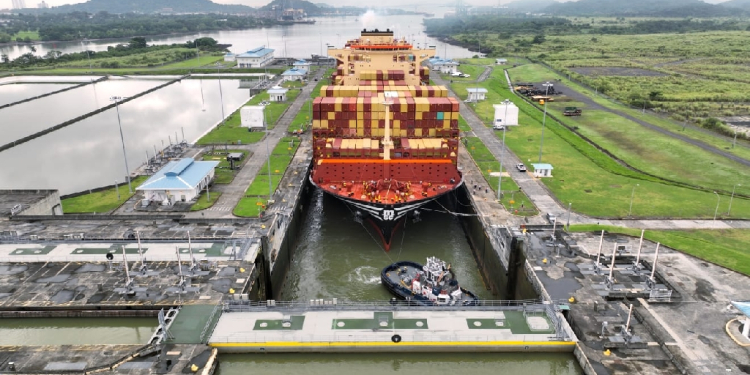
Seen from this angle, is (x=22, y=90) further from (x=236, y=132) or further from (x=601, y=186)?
(x=601, y=186)

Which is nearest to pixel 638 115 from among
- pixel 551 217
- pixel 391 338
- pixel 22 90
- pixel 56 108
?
pixel 551 217

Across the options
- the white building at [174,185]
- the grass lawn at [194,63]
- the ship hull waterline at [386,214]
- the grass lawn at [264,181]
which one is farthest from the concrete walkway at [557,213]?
the grass lawn at [194,63]

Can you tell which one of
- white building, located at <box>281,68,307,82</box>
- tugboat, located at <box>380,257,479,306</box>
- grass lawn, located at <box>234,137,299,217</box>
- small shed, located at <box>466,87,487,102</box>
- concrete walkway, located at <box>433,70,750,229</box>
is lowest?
tugboat, located at <box>380,257,479,306</box>

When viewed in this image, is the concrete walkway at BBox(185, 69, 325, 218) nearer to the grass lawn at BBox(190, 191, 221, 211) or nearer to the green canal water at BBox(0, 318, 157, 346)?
the grass lawn at BBox(190, 191, 221, 211)

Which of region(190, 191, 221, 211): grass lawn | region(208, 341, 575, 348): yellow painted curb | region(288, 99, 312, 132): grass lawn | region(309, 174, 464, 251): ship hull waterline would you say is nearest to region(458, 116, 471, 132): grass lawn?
region(288, 99, 312, 132): grass lawn

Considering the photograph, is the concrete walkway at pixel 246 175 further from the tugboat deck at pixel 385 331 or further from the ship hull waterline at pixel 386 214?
the tugboat deck at pixel 385 331

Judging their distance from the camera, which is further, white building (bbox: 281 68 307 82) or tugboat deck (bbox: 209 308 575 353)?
white building (bbox: 281 68 307 82)
